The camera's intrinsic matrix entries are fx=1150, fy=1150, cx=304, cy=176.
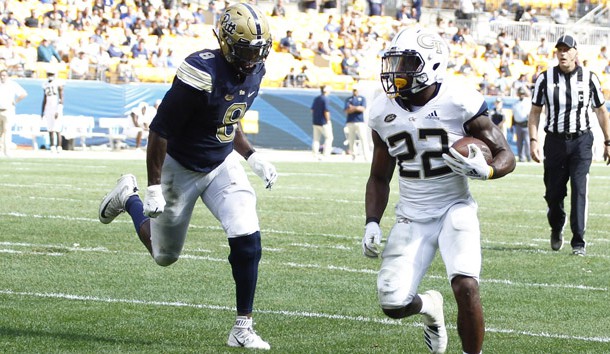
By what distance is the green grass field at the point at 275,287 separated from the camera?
5.52 metres

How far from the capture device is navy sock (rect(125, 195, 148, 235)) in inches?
245

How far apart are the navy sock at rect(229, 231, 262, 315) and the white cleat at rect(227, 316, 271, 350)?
0.18 ft

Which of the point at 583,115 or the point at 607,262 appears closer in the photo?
the point at 607,262

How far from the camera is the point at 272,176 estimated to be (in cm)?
588

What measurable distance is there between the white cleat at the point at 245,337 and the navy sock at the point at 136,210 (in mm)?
1078

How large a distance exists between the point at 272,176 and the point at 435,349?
50.1 inches

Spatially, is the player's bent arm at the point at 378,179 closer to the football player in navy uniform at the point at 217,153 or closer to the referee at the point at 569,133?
the football player in navy uniform at the point at 217,153

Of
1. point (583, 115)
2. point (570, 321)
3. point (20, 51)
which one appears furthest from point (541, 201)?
point (20, 51)

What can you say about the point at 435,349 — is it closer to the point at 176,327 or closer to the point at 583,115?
the point at 176,327

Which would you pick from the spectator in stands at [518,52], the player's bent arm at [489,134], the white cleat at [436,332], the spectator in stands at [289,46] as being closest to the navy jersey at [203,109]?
the player's bent arm at [489,134]

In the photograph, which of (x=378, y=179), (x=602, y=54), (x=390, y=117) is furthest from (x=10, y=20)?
(x=390, y=117)

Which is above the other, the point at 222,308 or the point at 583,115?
the point at 583,115

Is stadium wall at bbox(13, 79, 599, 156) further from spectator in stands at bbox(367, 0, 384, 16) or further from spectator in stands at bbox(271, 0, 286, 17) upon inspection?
spectator in stands at bbox(367, 0, 384, 16)

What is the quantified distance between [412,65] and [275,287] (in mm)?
2511
